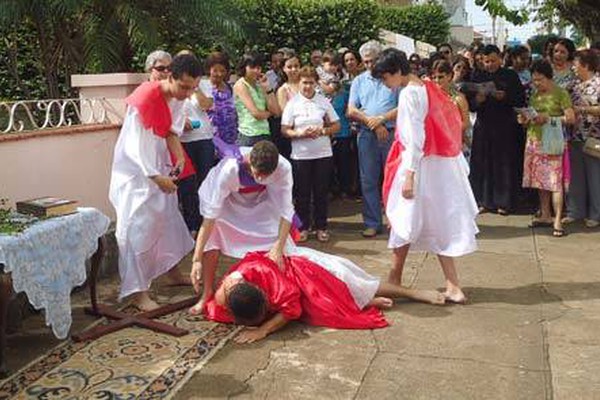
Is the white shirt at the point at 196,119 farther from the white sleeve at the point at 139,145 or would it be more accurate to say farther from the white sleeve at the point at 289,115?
the white sleeve at the point at 139,145

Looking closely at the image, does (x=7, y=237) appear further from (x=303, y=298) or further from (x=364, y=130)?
(x=364, y=130)

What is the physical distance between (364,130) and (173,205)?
2299mm

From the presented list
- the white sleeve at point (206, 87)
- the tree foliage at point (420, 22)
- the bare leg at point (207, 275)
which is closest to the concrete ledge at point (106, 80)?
the white sleeve at point (206, 87)

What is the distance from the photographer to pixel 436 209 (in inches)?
187

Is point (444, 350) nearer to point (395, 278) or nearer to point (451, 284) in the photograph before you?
point (451, 284)

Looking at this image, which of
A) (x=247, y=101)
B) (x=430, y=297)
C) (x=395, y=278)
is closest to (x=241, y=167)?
(x=395, y=278)

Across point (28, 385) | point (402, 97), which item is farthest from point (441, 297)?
point (28, 385)

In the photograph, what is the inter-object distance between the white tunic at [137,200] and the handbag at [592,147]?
3.95m

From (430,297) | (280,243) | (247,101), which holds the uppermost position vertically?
(247,101)

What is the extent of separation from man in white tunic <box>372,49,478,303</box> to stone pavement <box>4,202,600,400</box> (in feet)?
1.35

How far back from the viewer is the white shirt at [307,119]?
6453 millimetres

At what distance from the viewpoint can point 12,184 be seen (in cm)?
505

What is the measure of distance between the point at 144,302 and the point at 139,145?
1034 millimetres

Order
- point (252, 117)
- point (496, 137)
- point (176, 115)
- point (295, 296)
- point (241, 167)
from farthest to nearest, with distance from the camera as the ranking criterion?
point (496, 137) < point (252, 117) < point (176, 115) < point (241, 167) < point (295, 296)
